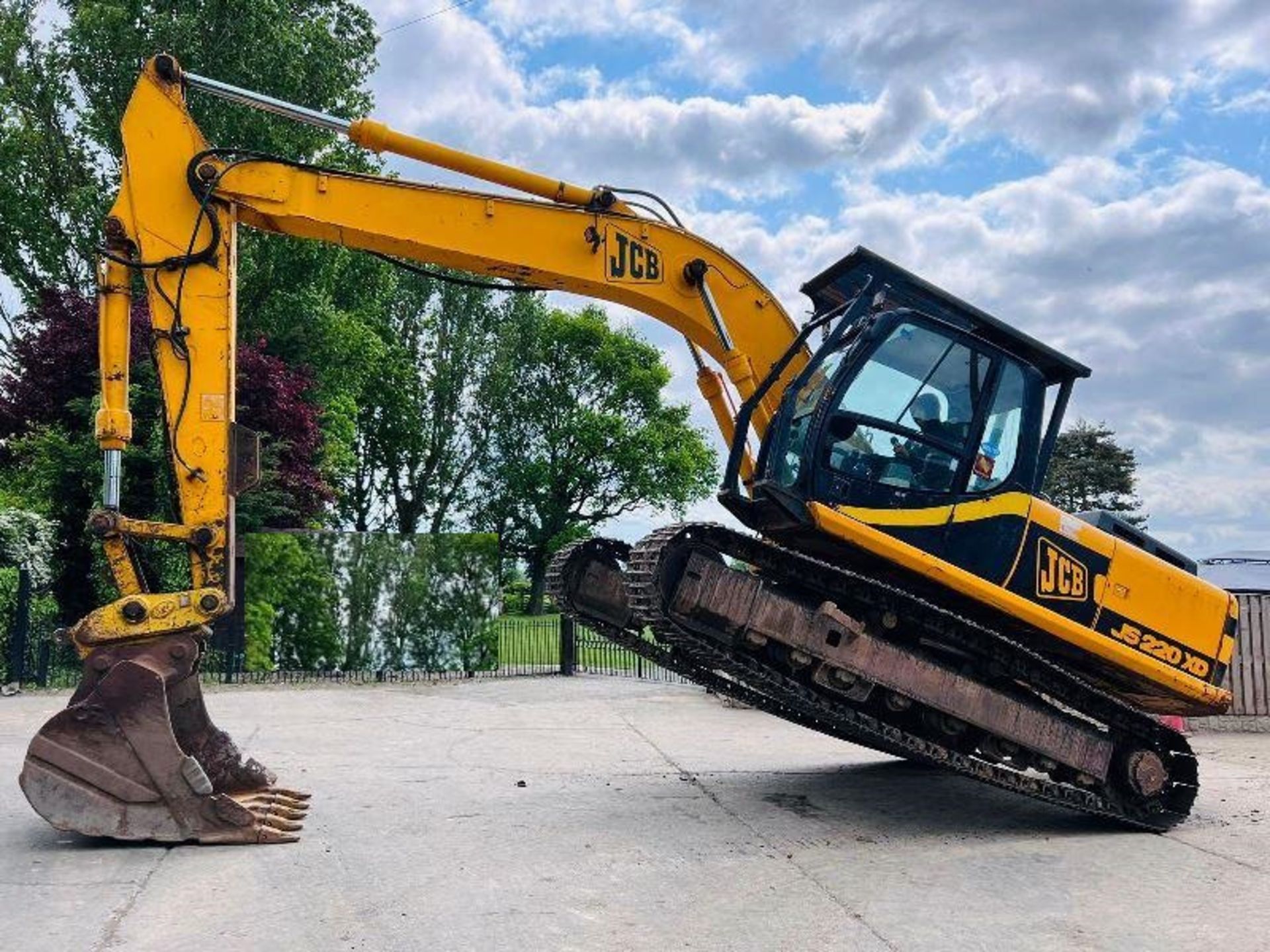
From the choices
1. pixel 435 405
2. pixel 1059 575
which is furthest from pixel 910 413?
pixel 435 405

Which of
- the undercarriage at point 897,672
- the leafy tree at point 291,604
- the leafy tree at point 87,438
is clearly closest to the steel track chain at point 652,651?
the undercarriage at point 897,672

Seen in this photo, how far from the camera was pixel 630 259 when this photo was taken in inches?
286

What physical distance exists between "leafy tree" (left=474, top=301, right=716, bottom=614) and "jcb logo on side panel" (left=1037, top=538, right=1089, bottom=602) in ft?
119

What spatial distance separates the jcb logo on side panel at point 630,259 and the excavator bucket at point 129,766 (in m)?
3.42

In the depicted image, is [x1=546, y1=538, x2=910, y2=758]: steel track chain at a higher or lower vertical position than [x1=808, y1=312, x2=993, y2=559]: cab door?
lower

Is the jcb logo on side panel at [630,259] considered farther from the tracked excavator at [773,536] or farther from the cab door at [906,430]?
the cab door at [906,430]

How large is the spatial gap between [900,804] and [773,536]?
6.62ft

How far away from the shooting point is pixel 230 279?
647 centimetres

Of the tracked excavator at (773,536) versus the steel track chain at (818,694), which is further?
the steel track chain at (818,694)

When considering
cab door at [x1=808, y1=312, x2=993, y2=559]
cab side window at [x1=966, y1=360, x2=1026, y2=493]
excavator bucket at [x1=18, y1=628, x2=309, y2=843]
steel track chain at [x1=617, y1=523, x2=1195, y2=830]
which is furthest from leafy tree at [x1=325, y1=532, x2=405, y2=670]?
cab side window at [x1=966, y1=360, x2=1026, y2=493]

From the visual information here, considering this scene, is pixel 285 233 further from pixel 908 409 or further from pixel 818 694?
pixel 818 694

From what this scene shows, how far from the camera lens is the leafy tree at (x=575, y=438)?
143ft

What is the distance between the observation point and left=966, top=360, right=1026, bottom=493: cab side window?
673 cm

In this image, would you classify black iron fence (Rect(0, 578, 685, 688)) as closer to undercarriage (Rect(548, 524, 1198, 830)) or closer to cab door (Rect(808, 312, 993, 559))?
undercarriage (Rect(548, 524, 1198, 830))
